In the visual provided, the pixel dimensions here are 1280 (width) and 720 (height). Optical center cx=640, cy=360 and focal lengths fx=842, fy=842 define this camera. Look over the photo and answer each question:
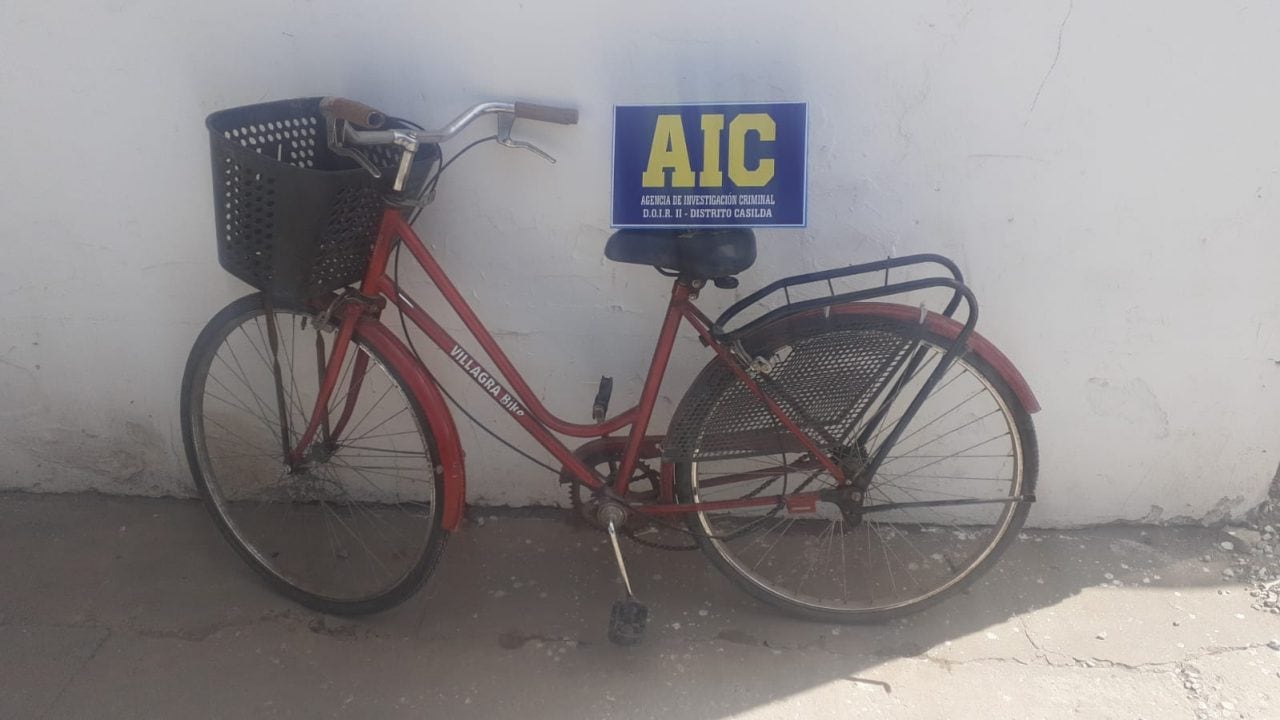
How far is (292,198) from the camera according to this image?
1.89 m

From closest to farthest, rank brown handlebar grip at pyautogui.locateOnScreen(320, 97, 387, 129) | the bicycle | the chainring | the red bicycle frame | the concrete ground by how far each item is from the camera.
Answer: brown handlebar grip at pyautogui.locateOnScreen(320, 97, 387, 129), the bicycle, the red bicycle frame, the concrete ground, the chainring

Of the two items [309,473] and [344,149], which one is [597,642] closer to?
[309,473]

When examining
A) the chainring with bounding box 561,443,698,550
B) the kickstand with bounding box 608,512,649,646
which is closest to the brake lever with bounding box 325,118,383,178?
the chainring with bounding box 561,443,698,550

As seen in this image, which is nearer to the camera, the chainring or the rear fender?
the rear fender

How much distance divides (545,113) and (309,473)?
4.12 feet

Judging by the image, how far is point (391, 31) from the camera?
7.38ft

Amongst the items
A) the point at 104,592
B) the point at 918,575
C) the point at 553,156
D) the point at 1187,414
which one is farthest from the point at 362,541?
the point at 1187,414

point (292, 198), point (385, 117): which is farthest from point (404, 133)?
point (292, 198)

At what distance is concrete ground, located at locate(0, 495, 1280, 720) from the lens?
224 cm

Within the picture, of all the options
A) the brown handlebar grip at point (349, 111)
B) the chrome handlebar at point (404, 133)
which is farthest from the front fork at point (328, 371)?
the brown handlebar grip at point (349, 111)

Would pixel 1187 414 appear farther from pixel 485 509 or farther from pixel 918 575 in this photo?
pixel 485 509

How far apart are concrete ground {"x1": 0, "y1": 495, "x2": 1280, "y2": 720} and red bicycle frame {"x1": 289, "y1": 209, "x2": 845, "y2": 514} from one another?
0.43m

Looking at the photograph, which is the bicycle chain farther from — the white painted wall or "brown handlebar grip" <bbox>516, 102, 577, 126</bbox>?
"brown handlebar grip" <bbox>516, 102, 577, 126</bbox>

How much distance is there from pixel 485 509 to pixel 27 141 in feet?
5.76
